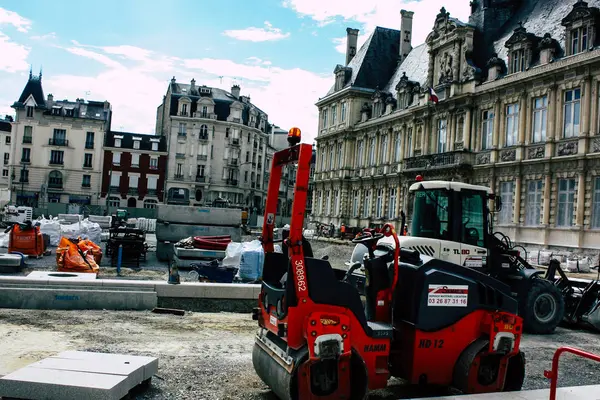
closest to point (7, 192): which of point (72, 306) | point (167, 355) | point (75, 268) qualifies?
point (75, 268)

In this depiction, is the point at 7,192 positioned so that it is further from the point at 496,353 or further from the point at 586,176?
the point at 496,353

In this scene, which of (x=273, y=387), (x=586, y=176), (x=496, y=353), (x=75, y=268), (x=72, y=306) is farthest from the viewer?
(x=586, y=176)

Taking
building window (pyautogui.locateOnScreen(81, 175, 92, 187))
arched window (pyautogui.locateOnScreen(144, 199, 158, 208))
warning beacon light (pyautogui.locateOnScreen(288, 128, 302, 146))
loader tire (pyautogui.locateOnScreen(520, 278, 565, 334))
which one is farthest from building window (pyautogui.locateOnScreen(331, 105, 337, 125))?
warning beacon light (pyautogui.locateOnScreen(288, 128, 302, 146))

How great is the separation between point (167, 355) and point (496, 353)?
173 inches

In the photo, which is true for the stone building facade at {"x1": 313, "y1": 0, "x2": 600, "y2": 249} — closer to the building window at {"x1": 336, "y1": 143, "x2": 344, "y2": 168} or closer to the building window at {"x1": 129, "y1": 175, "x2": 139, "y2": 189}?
the building window at {"x1": 336, "y1": 143, "x2": 344, "y2": 168}

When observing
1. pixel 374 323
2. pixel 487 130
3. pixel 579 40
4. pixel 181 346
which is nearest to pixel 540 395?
pixel 374 323

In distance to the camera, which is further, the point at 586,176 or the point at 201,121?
the point at 201,121

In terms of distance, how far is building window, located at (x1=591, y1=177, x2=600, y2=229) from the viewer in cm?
2550

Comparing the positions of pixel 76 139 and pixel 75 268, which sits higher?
pixel 76 139

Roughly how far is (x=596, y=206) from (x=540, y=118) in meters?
5.78

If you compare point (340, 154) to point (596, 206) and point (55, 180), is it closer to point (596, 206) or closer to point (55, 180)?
point (596, 206)

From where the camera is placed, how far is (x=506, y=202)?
3117 cm

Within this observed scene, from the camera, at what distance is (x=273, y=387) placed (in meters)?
5.88

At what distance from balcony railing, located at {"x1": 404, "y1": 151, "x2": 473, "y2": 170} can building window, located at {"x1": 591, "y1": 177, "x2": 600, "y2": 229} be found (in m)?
8.69
